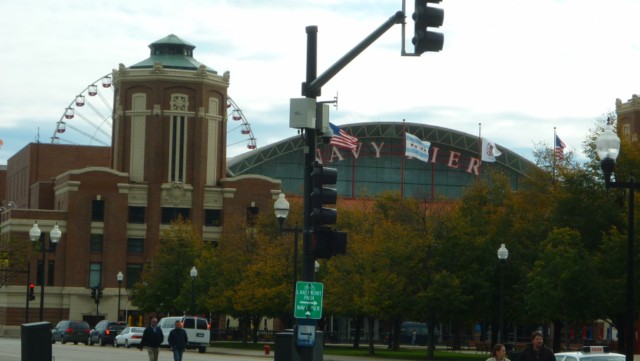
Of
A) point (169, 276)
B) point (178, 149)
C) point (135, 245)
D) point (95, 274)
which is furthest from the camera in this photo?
point (178, 149)

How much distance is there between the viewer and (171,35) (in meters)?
119

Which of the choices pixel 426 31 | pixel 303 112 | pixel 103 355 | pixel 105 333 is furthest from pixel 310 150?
pixel 105 333

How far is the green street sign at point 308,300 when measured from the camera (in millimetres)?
21000

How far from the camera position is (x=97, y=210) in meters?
111

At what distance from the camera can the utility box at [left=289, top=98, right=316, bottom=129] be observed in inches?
811

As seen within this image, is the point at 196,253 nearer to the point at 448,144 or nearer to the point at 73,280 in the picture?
the point at 73,280

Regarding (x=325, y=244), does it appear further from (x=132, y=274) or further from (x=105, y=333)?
(x=132, y=274)

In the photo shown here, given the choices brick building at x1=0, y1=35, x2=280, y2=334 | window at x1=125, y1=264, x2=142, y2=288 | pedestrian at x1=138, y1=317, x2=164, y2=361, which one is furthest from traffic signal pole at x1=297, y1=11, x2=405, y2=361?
window at x1=125, y1=264, x2=142, y2=288

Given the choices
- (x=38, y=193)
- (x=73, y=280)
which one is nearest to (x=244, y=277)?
(x=73, y=280)

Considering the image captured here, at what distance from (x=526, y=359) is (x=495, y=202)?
51002 millimetres

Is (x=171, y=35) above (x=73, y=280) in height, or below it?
above

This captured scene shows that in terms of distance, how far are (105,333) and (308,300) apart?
195ft

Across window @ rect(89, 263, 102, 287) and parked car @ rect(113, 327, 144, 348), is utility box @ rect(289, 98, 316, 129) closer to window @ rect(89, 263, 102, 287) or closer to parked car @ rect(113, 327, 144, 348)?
parked car @ rect(113, 327, 144, 348)

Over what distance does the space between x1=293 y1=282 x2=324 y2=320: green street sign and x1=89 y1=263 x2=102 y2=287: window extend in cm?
9120
